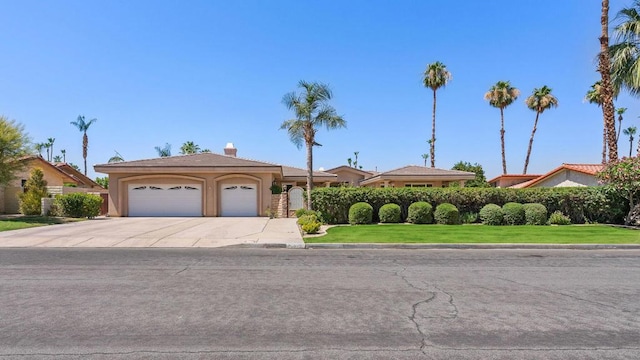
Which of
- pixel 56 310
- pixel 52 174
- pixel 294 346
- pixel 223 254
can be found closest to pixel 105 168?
pixel 52 174

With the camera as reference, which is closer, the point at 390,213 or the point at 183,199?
the point at 390,213

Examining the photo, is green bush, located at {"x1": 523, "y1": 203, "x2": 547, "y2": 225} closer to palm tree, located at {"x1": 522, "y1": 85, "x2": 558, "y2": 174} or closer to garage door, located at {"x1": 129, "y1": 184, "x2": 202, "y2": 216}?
garage door, located at {"x1": 129, "y1": 184, "x2": 202, "y2": 216}

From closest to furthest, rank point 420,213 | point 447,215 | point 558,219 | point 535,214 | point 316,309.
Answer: point 316,309 → point 535,214 → point 447,215 → point 420,213 → point 558,219

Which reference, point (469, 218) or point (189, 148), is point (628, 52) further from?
point (189, 148)

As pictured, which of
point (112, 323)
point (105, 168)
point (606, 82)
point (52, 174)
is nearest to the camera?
point (112, 323)

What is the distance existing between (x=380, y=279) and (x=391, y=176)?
2589cm

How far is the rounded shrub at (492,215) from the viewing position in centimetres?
2059

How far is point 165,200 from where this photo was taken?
27.1m

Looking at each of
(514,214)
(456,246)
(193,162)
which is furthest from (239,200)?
(456,246)

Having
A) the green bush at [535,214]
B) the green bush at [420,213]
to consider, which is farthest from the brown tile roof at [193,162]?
the green bush at [535,214]

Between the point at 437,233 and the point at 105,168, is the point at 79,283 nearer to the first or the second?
the point at 437,233

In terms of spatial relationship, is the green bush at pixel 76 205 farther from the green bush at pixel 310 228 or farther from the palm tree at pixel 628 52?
the palm tree at pixel 628 52

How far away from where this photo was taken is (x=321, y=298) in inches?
255

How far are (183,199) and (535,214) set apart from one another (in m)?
20.8
